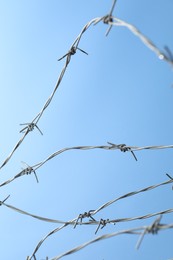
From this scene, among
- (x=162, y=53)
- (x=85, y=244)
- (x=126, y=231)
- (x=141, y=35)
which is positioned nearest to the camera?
(x=162, y=53)

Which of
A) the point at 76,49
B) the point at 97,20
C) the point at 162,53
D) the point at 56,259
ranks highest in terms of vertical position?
the point at 76,49

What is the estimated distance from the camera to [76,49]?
2.36 metres

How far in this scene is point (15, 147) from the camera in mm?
2365

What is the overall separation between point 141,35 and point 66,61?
106 centimetres

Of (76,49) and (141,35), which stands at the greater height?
(76,49)

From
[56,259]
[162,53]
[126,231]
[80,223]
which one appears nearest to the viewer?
[162,53]

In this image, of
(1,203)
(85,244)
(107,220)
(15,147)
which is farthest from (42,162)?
(85,244)

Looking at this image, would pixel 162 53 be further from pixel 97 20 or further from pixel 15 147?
pixel 15 147

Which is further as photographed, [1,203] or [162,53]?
[1,203]

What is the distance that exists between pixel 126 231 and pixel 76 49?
1240 mm

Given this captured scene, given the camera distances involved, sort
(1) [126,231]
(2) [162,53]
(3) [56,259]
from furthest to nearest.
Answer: (3) [56,259]
(1) [126,231]
(2) [162,53]

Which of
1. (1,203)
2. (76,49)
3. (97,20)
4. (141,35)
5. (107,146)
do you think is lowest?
(1,203)

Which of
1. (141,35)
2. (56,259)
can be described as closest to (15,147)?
(56,259)

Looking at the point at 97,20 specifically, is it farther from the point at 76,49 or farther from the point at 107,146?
the point at 107,146
